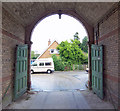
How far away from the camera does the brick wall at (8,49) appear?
161 inches

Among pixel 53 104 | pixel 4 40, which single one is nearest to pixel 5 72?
pixel 4 40

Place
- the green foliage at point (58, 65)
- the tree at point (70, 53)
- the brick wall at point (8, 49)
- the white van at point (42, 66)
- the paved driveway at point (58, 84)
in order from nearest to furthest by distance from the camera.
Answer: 1. the brick wall at point (8, 49)
2. the paved driveway at point (58, 84)
3. the white van at point (42, 66)
4. the green foliage at point (58, 65)
5. the tree at point (70, 53)

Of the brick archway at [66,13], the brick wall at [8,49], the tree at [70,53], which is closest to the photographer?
the brick wall at [8,49]

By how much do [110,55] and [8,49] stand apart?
15.5ft

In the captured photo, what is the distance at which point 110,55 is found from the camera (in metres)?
4.40

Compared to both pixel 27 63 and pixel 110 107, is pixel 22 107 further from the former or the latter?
pixel 110 107

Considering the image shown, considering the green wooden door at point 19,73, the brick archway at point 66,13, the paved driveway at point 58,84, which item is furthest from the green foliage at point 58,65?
the green wooden door at point 19,73

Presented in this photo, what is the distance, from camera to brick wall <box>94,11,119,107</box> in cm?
394

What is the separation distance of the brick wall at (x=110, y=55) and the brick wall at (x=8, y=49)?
15.2 feet

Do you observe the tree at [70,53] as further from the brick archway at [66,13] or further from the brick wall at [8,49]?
the brick wall at [8,49]

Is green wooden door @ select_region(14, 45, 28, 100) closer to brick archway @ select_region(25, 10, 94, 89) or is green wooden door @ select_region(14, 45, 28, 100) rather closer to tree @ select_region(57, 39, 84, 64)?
brick archway @ select_region(25, 10, 94, 89)

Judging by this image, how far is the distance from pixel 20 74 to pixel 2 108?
1.73 metres

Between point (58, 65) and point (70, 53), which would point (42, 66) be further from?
point (70, 53)

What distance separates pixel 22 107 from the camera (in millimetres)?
4176
